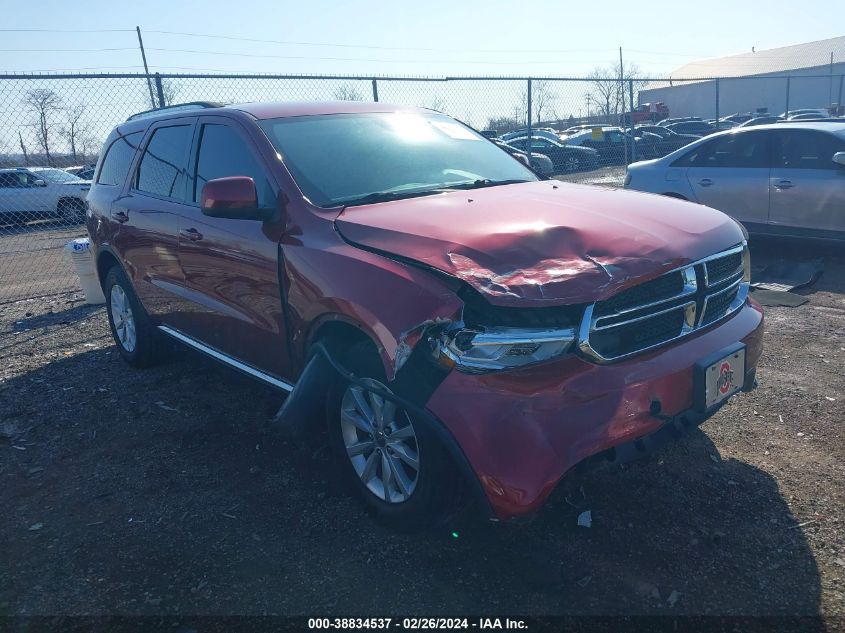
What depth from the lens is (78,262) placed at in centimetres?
773

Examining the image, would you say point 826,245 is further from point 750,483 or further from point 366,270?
point 366,270

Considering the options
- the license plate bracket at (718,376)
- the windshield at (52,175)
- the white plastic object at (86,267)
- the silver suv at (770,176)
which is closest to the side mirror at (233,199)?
the license plate bracket at (718,376)

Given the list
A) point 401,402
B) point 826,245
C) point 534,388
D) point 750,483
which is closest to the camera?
point 534,388

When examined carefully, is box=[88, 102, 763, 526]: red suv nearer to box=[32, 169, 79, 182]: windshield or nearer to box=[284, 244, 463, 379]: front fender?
box=[284, 244, 463, 379]: front fender

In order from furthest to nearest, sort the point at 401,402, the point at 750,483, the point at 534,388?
the point at 750,483, the point at 401,402, the point at 534,388

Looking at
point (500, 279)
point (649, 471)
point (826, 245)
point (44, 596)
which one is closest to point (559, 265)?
point (500, 279)

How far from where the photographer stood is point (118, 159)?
5387 millimetres

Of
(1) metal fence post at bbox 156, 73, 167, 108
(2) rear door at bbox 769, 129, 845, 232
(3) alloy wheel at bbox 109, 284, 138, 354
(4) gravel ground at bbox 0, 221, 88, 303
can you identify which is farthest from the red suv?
(4) gravel ground at bbox 0, 221, 88, 303

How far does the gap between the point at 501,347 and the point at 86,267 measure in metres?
6.73

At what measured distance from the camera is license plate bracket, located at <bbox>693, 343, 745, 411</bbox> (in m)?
2.71

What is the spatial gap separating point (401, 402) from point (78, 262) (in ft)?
21.1

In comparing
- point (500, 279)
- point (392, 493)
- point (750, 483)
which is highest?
point (500, 279)

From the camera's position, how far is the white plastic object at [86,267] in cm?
763

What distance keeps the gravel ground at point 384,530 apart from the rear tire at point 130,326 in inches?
32.8
